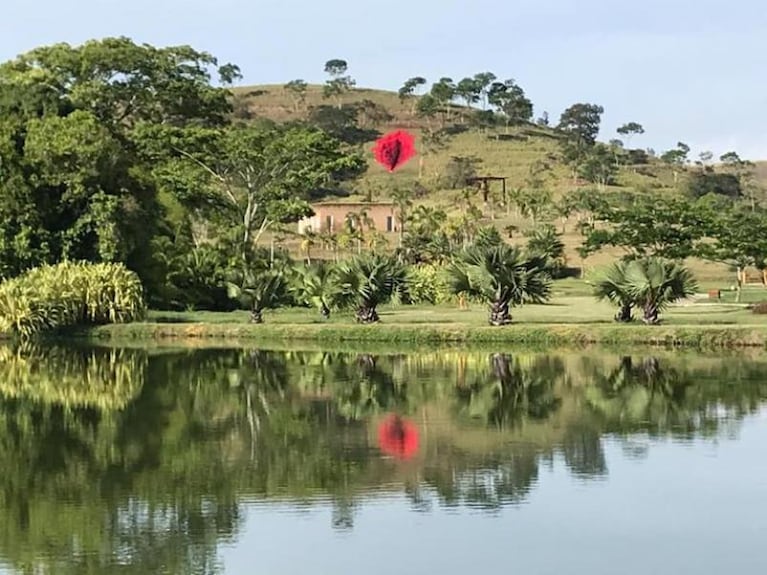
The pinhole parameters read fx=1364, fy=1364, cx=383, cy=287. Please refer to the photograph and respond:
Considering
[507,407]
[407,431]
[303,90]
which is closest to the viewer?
[407,431]

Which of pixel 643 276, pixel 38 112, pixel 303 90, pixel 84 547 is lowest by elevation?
pixel 84 547

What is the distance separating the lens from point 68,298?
34.0 metres

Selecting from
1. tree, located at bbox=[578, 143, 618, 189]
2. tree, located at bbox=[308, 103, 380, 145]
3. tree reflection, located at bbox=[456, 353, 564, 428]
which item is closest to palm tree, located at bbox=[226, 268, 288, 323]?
tree reflection, located at bbox=[456, 353, 564, 428]

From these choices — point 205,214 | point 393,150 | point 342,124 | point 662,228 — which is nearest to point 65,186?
point 205,214

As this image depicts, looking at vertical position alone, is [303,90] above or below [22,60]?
above

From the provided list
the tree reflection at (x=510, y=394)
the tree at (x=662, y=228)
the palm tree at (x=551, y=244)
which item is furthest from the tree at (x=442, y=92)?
the tree reflection at (x=510, y=394)

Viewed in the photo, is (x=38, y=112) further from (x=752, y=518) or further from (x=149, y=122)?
(x=752, y=518)

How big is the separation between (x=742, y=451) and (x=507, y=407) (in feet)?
15.0

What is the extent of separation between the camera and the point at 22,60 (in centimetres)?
4616

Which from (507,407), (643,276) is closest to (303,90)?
(643,276)

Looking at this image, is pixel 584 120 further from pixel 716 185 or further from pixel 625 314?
pixel 625 314

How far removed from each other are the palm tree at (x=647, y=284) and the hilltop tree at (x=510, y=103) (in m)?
98.6

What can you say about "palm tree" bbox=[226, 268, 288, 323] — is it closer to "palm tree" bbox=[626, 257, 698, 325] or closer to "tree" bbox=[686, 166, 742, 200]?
"palm tree" bbox=[626, 257, 698, 325]

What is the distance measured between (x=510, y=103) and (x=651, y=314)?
101m
